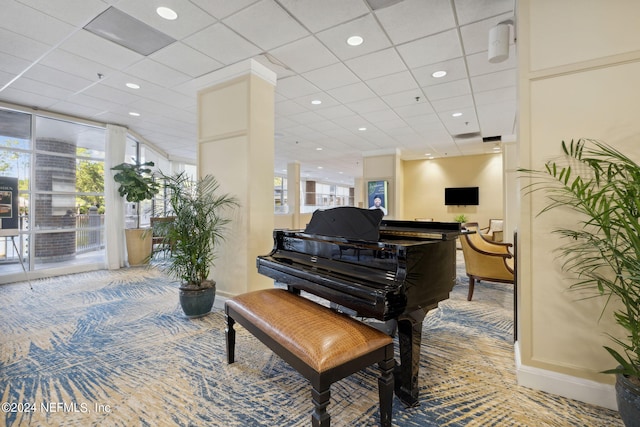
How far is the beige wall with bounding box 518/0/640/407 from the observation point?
1789 millimetres

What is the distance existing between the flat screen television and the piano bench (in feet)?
26.9

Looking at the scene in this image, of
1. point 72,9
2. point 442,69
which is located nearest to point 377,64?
point 442,69

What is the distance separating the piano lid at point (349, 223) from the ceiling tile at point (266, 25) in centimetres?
176

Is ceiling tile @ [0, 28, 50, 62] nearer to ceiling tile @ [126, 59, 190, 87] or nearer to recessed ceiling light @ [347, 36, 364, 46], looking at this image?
ceiling tile @ [126, 59, 190, 87]

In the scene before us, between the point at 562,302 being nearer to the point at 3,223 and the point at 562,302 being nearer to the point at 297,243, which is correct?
the point at 297,243

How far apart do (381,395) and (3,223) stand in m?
5.60

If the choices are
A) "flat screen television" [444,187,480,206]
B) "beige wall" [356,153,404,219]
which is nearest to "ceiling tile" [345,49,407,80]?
"beige wall" [356,153,404,219]

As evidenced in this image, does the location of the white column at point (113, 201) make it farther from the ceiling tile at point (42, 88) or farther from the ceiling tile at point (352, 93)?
the ceiling tile at point (352, 93)

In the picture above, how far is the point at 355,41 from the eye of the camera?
9.59 feet

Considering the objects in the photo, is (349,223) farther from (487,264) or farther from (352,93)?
(352,93)

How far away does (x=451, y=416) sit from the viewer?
1718 millimetres

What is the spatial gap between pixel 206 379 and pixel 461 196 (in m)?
8.64

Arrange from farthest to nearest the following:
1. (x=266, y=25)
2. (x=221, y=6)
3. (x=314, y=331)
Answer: (x=266, y=25) → (x=221, y=6) → (x=314, y=331)

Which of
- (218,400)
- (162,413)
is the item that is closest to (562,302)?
(218,400)
